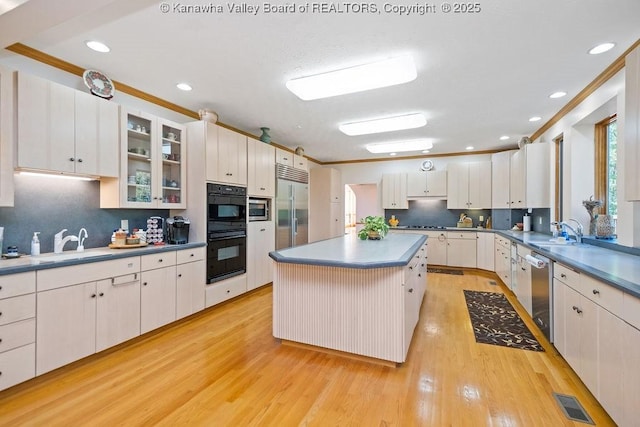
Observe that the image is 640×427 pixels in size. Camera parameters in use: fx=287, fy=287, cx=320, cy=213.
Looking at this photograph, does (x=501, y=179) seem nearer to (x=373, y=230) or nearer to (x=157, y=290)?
(x=373, y=230)

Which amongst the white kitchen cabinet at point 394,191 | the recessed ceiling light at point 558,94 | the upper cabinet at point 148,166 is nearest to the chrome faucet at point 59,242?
the upper cabinet at point 148,166

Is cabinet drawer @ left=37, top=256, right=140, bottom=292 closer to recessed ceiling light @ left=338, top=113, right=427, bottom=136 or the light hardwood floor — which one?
the light hardwood floor

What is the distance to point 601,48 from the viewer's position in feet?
7.51

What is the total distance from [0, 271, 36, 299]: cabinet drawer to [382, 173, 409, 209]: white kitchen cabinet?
5.93 metres

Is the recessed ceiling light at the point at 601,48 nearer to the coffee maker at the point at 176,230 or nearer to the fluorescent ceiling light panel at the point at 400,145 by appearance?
the fluorescent ceiling light panel at the point at 400,145

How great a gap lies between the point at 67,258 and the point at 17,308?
1.48 feet

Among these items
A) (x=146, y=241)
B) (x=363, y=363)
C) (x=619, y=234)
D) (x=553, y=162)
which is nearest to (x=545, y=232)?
(x=553, y=162)

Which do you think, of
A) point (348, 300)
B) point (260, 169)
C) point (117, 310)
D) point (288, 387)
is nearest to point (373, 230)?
point (348, 300)

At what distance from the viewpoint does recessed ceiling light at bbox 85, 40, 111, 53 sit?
2.24 meters

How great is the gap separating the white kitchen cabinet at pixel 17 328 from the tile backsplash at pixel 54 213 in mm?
597

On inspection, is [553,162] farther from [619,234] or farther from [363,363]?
[363,363]

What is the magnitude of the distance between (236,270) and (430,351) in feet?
8.50

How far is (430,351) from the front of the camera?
255 centimetres

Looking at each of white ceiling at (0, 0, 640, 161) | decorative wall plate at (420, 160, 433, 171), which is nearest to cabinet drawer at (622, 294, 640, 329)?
white ceiling at (0, 0, 640, 161)
